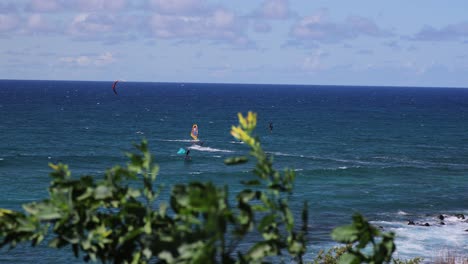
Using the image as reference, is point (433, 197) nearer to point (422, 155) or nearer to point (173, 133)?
point (422, 155)

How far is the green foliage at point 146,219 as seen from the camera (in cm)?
498

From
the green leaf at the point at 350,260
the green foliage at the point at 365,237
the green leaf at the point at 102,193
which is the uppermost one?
the green leaf at the point at 102,193

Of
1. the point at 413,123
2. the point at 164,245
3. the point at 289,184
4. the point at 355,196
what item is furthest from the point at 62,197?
the point at 413,123

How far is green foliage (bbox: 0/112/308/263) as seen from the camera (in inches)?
196

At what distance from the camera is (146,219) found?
19.1 ft

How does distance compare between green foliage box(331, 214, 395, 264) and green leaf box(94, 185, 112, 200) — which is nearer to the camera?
green foliage box(331, 214, 395, 264)

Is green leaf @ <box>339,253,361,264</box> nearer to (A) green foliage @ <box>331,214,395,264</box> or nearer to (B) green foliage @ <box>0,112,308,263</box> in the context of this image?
(A) green foliage @ <box>331,214,395,264</box>

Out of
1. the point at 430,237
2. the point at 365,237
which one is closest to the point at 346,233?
the point at 365,237

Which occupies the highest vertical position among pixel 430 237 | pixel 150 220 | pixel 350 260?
pixel 150 220

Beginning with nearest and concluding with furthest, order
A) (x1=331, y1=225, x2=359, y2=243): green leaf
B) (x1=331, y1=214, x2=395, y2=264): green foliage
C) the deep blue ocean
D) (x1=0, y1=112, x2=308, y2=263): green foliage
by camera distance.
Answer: (x1=0, y1=112, x2=308, y2=263): green foliage → (x1=331, y1=214, x2=395, y2=264): green foliage → (x1=331, y1=225, x2=359, y2=243): green leaf → the deep blue ocean

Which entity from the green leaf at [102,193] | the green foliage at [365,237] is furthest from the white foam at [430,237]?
the green leaf at [102,193]

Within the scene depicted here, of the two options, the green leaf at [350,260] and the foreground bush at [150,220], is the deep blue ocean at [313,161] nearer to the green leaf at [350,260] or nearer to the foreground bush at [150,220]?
the foreground bush at [150,220]

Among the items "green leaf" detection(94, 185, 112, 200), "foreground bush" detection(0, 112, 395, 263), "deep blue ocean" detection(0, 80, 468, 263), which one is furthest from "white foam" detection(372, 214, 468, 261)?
"green leaf" detection(94, 185, 112, 200)

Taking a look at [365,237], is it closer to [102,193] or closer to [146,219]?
[146,219]
